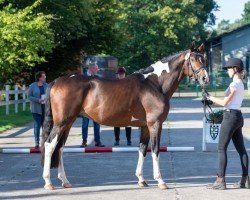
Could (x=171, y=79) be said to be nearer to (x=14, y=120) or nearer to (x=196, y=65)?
(x=196, y=65)

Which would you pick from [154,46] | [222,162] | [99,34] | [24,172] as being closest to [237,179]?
[222,162]

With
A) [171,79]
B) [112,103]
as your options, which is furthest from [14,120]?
[171,79]

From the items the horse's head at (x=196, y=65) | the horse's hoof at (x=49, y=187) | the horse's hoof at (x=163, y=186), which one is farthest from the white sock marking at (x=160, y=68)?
the horse's hoof at (x=49, y=187)

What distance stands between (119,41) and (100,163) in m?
32.5

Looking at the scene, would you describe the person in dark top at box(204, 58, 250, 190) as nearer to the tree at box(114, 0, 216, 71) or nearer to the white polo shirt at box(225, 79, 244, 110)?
the white polo shirt at box(225, 79, 244, 110)

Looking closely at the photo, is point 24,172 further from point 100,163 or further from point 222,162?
point 222,162

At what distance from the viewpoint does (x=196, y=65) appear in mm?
10805

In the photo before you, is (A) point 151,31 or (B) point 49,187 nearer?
(B) point 49,187

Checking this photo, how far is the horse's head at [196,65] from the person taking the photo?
35.2ft

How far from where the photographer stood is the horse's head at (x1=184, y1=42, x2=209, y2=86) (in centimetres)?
1071

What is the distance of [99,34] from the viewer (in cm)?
4381

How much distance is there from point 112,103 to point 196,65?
159 cm

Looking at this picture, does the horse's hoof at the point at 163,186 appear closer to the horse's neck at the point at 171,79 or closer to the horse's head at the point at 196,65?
the horse's neck at the point at 171,79

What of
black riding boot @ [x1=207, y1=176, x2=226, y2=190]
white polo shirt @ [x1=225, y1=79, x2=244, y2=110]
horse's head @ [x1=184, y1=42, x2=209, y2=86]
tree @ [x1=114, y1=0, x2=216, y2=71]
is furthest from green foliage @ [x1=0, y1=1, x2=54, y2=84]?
tree @ [x1=114, y1=0, x2=216, y2=71]
